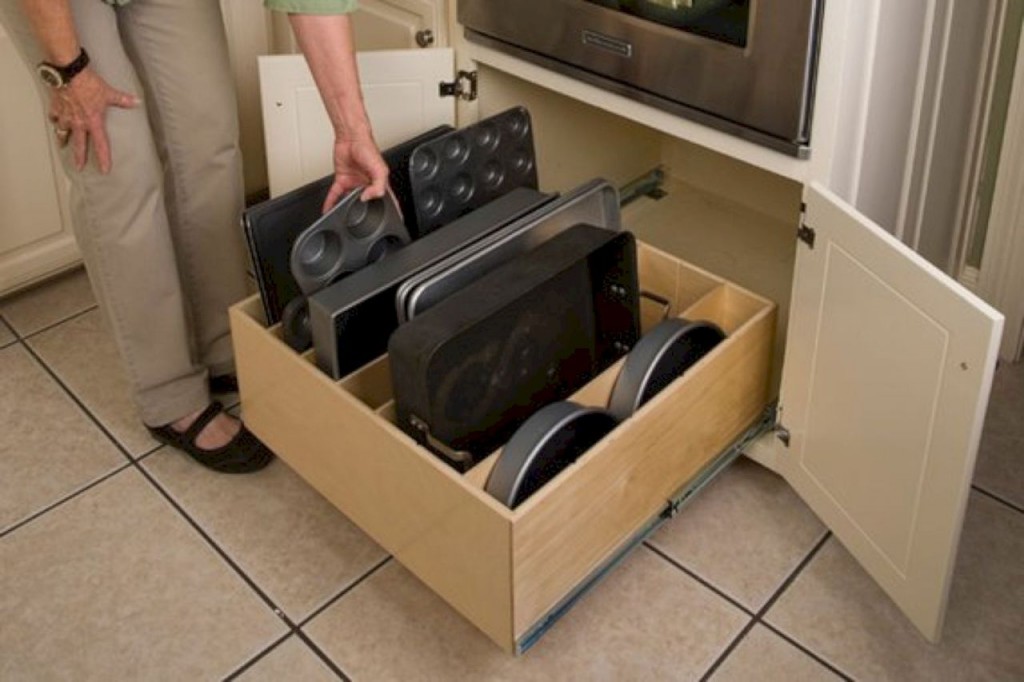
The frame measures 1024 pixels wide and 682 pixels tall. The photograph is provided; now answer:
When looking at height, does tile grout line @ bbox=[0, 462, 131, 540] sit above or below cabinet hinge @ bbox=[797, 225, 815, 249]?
below

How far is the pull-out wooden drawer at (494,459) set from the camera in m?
1.18

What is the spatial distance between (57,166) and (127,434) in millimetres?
479

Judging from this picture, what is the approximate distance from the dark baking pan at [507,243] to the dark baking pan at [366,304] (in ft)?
0.12

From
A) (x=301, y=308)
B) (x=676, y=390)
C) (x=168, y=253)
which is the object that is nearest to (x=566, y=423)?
(x=676, y=390)

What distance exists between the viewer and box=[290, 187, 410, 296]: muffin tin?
53.2 inches

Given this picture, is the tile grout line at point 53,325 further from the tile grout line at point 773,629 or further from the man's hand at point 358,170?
the tile grout line at point 773,629

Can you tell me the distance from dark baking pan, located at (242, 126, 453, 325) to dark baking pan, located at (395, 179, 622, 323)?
8.7 inches

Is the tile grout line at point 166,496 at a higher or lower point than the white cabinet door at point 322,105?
lower

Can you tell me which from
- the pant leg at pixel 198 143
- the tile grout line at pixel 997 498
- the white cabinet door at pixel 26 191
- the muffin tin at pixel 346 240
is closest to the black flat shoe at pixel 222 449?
the pant leg at pixel 198 143

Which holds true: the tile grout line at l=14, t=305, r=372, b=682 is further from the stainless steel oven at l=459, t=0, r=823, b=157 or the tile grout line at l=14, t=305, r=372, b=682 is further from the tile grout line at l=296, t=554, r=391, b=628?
the stainless steel oven at l=459, t=0, r=823, b=157

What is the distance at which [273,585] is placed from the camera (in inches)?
57.4

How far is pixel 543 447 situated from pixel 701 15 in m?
0.51

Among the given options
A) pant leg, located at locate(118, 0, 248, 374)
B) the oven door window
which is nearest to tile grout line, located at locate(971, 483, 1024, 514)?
the oven door window

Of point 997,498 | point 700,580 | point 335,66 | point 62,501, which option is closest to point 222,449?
point 62,501
